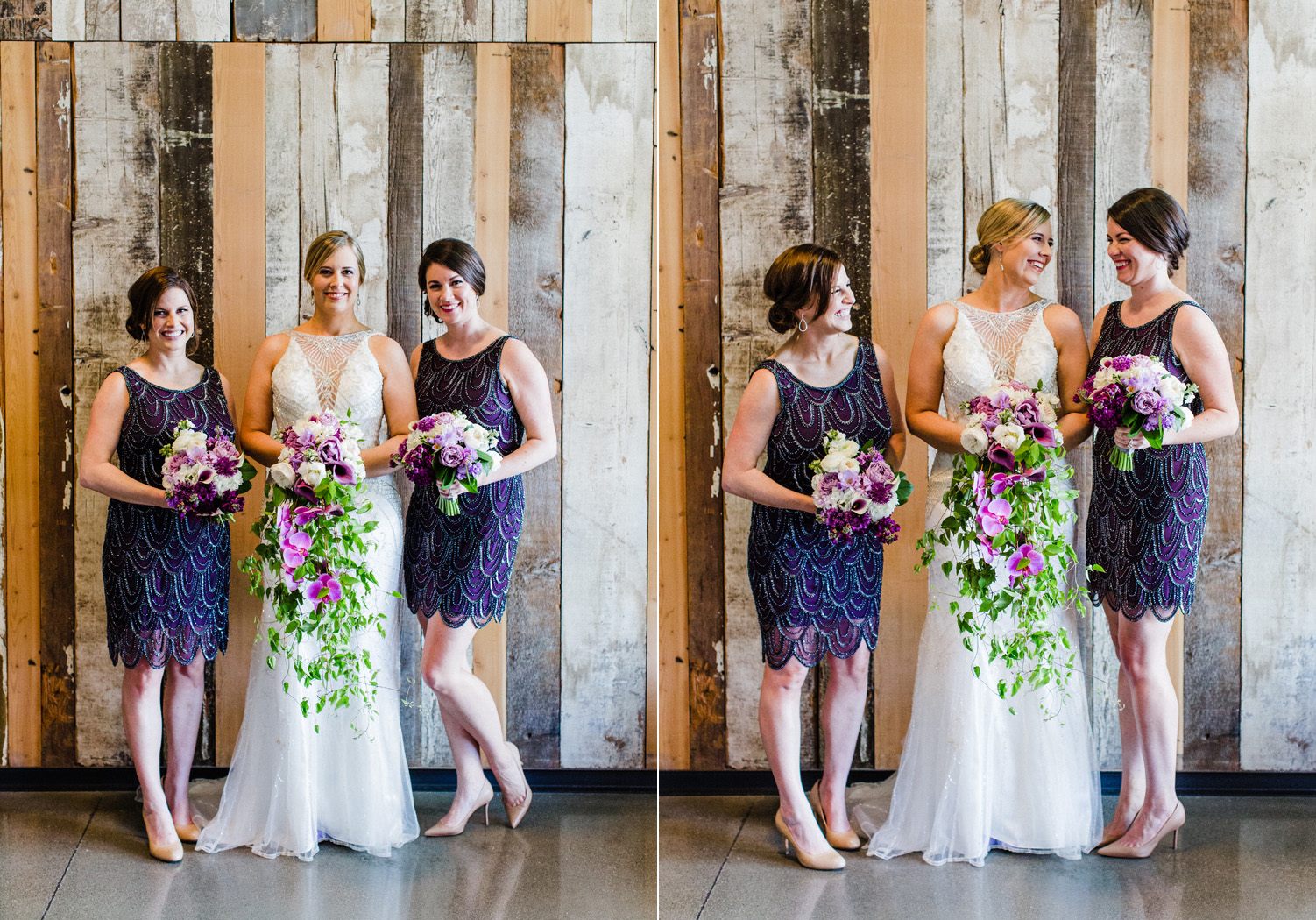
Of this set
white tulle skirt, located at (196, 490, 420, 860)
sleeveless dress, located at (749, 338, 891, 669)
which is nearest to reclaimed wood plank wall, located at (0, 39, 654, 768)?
white tulle skirt, located at (196, 490, 420, 860)

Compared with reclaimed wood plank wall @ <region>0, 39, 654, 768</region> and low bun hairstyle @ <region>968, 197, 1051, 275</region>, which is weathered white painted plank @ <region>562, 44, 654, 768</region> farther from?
low bun hairstyle @ <region>968, 197, 1051, 275</region>

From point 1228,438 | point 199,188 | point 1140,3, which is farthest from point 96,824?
point 1140,3

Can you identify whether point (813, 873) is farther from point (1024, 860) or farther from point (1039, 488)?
point (1039, 488)

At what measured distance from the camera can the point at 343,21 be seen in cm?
321

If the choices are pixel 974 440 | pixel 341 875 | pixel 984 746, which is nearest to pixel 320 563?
pixel 341 875

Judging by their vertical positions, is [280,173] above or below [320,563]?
above

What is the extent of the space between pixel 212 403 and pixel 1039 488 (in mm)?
2442

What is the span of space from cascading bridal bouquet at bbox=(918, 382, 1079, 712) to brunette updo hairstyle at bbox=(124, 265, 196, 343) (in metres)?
2.38

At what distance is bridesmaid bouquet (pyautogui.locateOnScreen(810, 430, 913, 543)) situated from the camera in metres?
2.57

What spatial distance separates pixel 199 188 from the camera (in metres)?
3.19

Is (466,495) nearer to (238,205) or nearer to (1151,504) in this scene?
(238,205)

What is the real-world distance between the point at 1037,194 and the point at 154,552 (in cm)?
300

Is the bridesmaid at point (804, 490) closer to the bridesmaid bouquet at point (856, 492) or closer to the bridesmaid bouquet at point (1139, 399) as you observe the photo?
the bridesmaid bouquet at point (856, 492)

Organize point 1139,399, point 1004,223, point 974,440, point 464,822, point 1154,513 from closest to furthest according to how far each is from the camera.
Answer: point 1139,399
point 974,440
point 1154,513
point 1004,223
point 464,822
